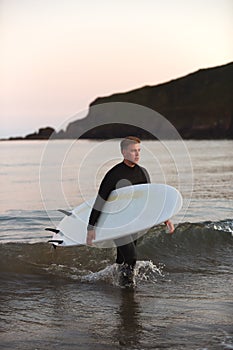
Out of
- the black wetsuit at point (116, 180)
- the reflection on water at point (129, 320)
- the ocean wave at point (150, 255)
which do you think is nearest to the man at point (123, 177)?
the black wetsuit at point (116, 180)

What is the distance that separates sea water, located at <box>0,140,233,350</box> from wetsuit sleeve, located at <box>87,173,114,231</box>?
564mm

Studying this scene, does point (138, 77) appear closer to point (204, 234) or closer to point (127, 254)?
point (204, 234)

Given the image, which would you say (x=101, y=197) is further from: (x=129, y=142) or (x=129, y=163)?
(x=129, y=142)

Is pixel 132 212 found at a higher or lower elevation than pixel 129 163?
lower

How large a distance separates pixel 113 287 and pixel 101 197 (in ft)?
2.50

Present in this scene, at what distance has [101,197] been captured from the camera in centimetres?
490

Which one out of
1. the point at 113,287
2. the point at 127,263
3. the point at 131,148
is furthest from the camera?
the point at 127,263

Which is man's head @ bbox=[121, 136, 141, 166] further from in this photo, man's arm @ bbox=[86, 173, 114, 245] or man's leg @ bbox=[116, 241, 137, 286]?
man's leg @ bbox=[116, 241, 137, 286]

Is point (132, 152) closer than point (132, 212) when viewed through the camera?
Yes

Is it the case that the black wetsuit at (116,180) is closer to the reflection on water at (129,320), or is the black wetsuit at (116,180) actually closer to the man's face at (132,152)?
the man's face at (132,152)

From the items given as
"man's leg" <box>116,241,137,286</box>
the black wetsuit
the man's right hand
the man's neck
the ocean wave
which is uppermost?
the man's neck

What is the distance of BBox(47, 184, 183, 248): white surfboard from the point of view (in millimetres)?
4930

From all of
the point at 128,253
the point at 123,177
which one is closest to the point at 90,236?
the point at 128,253

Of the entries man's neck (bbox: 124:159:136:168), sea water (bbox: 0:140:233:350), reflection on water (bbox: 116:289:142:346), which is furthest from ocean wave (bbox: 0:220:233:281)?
man's neck (bbox: 124:159:136:168)
